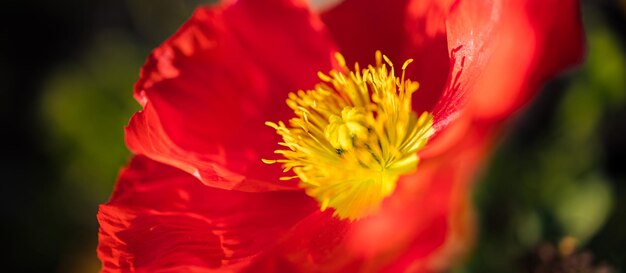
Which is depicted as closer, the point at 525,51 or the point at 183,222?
the point at 525,51

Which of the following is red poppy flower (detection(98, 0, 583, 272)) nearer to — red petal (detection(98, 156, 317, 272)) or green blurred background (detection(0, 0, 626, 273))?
red petal (detection(98, 156, 317, 272))

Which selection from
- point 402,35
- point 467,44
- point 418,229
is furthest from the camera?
point 402,35

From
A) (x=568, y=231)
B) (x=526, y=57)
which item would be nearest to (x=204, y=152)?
(x=526, y=57)

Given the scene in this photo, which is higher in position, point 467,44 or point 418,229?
point 467,44

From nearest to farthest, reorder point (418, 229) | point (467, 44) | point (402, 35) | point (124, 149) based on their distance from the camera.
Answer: point (418, 229) < point (467, 44) < point (402, 35) < point (124, 149)

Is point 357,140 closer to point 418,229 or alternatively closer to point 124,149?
point 418,229

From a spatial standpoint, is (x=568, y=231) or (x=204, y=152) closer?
(x=204, y=152)

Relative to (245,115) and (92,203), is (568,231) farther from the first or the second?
(92,203)

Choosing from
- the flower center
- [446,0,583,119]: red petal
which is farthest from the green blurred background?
[446,0,583,119]: red petal

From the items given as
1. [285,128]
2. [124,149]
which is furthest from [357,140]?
[124,149]
